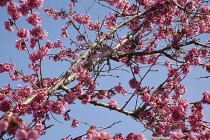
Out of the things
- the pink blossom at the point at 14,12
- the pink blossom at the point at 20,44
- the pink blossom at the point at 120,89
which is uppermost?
the pink blossom at the point at 14,12

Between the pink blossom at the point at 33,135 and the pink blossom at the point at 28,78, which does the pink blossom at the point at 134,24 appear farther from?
the pink blossom at the point at 33,135

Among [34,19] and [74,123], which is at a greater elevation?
[34,19]

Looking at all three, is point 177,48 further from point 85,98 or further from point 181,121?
point 85,98

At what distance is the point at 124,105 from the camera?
221 inches

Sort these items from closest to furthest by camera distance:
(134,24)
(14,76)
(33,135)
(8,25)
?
(33,135), (8,25), (14,76), (134,24)

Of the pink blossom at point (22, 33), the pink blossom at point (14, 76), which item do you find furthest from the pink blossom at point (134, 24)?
the pink blossom at point (14, 76)

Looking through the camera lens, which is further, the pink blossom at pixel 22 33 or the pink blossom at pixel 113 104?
the pink blossom at pixel 113 104

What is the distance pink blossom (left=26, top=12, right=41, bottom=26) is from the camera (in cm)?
490

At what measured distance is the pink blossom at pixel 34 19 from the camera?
4.90 metres

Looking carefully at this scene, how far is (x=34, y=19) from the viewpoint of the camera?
4.91 metres

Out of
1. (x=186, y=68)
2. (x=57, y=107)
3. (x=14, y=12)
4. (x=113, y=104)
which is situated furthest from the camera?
(x=186, y=68)

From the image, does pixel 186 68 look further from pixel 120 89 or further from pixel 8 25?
pixel 8 25

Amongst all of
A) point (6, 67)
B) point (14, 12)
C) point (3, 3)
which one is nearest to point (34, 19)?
point (14, 12)

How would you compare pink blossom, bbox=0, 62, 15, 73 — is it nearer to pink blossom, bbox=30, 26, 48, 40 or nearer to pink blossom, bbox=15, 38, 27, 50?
pink blossom, bbox=15, 38, 27, 50
